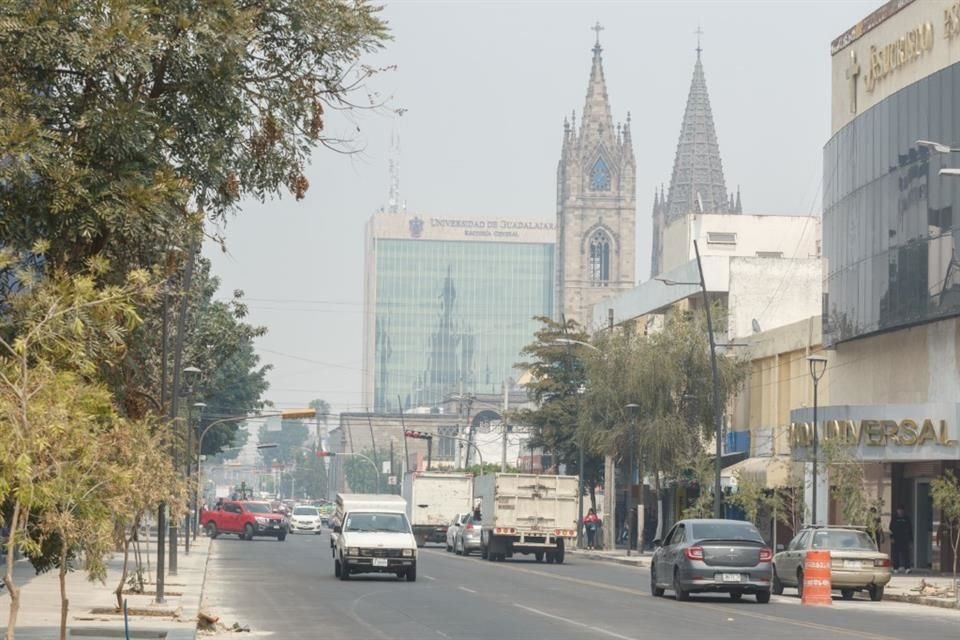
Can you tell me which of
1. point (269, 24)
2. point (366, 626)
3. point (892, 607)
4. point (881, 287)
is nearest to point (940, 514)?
point (881, 287)

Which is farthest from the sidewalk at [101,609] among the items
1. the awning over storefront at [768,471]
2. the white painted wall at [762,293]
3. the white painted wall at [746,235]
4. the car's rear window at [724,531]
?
the white painted wall at [746,235]

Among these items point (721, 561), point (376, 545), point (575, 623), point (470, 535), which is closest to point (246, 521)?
point (470, 535)

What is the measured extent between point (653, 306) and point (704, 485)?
27562 mm

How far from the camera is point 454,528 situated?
73375 millimetres

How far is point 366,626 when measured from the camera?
26.5 meters

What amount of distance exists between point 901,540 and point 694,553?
22033mm

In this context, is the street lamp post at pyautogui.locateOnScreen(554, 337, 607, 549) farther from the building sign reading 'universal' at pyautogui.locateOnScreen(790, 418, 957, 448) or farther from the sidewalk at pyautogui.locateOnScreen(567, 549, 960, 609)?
the sidewalk at pyautogui.locateOnScreen(567, 549, 960, 609)

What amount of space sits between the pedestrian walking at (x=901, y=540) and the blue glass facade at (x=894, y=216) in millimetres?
5726

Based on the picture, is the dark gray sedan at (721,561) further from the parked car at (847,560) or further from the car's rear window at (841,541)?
the car's rear window at (841,541)

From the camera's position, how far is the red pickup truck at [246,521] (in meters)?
87.9

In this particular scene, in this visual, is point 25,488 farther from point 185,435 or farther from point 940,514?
point 940,514

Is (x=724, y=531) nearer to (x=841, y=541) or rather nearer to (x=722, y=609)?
(x=722, y=609)

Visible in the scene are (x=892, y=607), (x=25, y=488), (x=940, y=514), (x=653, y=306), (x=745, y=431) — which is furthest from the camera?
(x=653, y=306)

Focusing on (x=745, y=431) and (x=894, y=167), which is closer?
(x=894, y=167)
